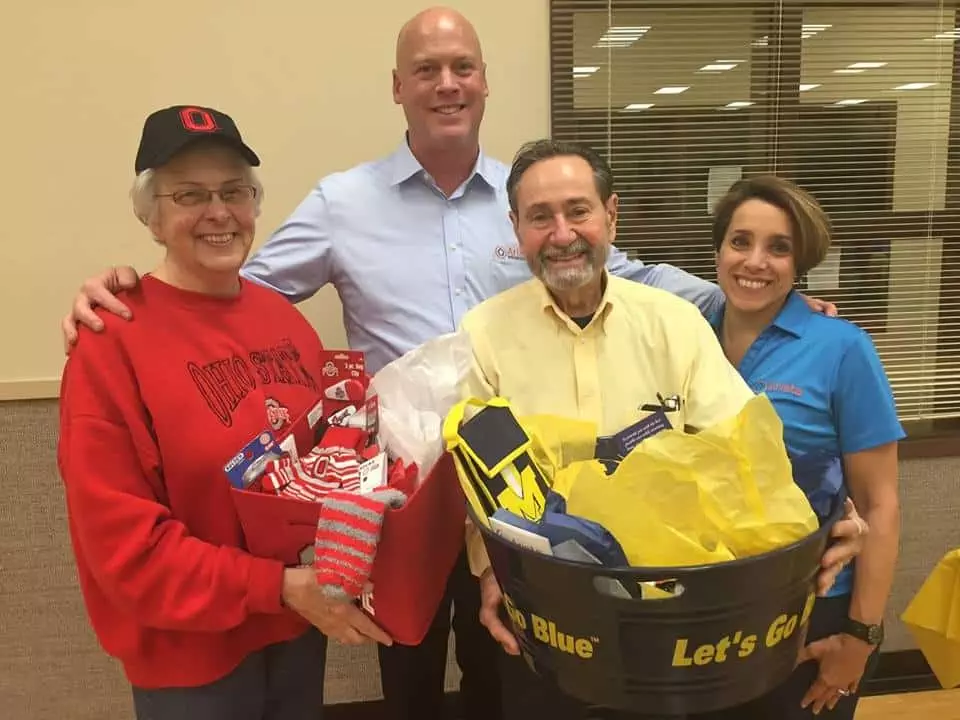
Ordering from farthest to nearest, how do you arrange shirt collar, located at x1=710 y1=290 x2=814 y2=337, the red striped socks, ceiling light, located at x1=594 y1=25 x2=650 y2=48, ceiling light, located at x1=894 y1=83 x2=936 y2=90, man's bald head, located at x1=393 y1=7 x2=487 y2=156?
ceiling light, located at x1=894 y1=83 x2=936 y2=90 → ceiling light, located at x1=594 y1=25 x2=650 y2=48 → man's bald head, located at x1=393 y1=7 x2=487 y2=156 → shirt collar, located at x1=710 y1=290 x2=814 y2=337 → the red striped socks

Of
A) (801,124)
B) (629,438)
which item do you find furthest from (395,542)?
(801,124)

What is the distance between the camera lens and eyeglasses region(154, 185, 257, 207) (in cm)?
116

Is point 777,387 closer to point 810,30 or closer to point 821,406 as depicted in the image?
point 821,406

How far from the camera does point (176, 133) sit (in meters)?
1.12

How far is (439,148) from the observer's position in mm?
1723

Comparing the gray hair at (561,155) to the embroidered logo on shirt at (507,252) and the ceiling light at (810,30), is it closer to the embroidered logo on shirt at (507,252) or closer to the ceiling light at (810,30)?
the embroidered logo on shirt at (507,252)

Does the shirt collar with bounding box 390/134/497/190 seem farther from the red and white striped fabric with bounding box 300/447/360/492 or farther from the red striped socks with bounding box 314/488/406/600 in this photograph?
the red striped socks with bounding box 314/488/406/600

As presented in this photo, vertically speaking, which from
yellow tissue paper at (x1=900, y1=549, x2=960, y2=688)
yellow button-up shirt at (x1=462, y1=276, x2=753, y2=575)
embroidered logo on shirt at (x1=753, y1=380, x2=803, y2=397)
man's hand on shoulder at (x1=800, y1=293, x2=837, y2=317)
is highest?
man's hand on shoulder at (x1=800, y1=293, x2=837, y2=317)

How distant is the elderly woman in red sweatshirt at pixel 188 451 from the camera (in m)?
1.04

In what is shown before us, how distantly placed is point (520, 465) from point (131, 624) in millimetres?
657

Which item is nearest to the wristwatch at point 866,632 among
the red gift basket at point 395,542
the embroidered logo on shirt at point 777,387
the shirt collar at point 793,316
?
the embroidered logo on shirt at point 777,387

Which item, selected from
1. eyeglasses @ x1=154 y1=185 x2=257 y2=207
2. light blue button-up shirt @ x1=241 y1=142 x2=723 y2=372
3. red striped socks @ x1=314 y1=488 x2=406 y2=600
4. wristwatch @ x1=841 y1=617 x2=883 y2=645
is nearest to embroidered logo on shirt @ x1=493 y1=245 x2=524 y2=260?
light blue button-up shirt @ x1=241 y1=142 x2=723 y2=372

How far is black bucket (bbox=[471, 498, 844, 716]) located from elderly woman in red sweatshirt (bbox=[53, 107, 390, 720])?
0.33 meters

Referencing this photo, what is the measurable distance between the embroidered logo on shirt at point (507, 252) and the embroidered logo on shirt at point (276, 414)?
2.41 ft
